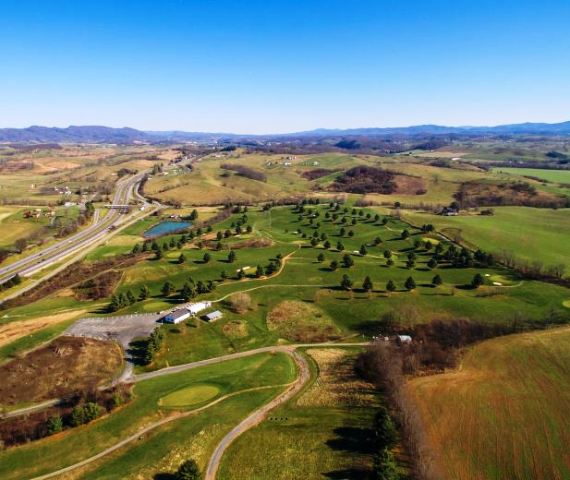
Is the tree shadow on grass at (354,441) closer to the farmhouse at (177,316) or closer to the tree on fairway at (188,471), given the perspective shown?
the tree on fairway at (188,471)

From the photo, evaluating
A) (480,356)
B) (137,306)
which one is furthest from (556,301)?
(137,306)

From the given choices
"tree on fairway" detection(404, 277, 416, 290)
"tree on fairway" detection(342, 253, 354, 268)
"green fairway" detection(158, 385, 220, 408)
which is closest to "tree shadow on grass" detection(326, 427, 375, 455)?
"green fairway" detection(158, 385, 220, 408)

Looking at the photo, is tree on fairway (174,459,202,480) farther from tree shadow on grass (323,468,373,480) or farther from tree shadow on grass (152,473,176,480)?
tree shadow on grass (323,468,373,480)

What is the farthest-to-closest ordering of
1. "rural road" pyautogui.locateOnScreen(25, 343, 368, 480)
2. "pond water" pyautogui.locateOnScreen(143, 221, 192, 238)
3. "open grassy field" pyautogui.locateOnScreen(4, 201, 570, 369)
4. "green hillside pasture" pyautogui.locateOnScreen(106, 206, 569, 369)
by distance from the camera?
"pond water" pyautogui.locateOnScreen(143, 221, 192, 238) → "open grassy field" pyautogui.locateOnScreen(4, 201, 570, 369) → "green hillside pasture" pyautogui.locateOnScreen(106, 206, 569, 369) → "rural road" pyautogui.locateOnScreen(25, 343, 368, 480)

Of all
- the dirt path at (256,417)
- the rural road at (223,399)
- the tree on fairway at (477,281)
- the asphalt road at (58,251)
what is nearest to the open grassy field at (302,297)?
the tree on fairway at (477,281)

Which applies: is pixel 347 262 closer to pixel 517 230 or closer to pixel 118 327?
pixel 118 327

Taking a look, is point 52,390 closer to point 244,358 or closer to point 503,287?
point 244,358

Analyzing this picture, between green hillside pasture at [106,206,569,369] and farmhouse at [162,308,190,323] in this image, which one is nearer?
green hillside pasture at [106,206,569,369]
